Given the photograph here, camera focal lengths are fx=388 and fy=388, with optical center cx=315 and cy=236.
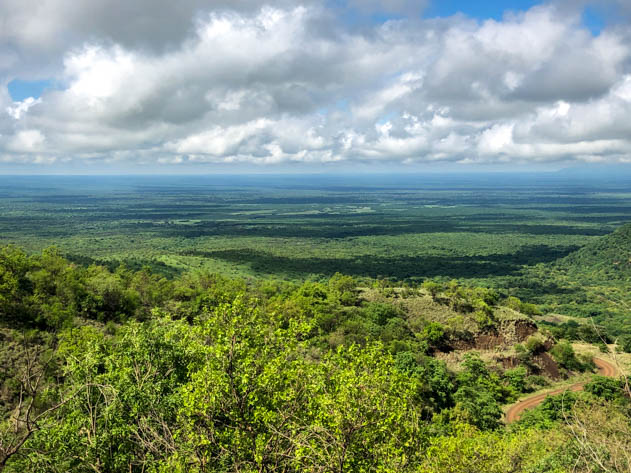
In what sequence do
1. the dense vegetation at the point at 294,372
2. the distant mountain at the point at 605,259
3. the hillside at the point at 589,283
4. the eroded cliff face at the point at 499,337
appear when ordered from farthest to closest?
the distant mountain at the point at 605,259 → the hillside at the point at 589,283 → the eroded cliff face at the point at 499,337 → the dense vegetation at the point at 294,372

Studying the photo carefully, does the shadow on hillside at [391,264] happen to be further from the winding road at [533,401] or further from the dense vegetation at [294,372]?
the winding road at [533,401]

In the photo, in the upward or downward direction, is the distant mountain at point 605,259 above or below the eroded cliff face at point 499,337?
below

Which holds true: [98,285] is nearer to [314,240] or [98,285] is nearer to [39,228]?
[314,240]

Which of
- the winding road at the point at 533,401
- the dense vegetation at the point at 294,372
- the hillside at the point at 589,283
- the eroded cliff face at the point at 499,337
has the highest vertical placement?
the dense vegetation at the point at 294,372

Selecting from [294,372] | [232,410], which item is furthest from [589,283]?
[232,410]

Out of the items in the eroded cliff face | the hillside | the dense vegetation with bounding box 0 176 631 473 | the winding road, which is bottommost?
the hillside

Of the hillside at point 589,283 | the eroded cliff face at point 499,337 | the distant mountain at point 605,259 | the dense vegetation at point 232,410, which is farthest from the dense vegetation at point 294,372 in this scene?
the distant mountain at point 605,259

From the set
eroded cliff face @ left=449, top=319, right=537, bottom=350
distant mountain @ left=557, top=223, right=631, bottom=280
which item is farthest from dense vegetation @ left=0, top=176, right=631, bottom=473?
distant mountain @ left=557, top=223, right=631, bottom=280

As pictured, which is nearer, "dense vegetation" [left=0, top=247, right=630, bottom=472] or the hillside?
"dense vegetation" [left=0, top=247, right=630, bottom=472]

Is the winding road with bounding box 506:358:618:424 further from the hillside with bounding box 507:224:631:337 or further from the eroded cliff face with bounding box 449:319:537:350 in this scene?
the hillside with bounding box 507:224:631:337
